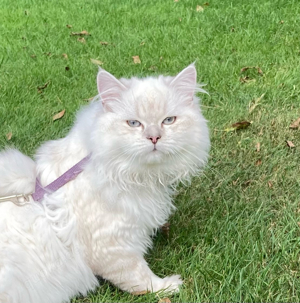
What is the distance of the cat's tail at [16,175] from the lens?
188 centimetres

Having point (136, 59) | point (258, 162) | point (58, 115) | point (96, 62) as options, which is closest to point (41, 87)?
point (58, 115)

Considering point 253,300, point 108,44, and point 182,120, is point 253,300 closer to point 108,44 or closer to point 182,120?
point 182,120

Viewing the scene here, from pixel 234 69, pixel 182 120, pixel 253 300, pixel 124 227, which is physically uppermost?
pixel 182 120

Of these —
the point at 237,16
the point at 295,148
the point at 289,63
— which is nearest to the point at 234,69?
the point at 289,63

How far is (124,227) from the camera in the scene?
6.19 ft

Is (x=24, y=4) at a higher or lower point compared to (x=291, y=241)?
lower

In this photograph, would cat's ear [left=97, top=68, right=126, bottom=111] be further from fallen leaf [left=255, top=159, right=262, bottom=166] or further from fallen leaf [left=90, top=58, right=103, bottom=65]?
fallen leaf [left=90, top=58, right=103, bottom=65]

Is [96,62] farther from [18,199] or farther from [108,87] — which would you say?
[18,199]

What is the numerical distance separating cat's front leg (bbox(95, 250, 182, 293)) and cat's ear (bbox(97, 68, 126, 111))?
747 mm

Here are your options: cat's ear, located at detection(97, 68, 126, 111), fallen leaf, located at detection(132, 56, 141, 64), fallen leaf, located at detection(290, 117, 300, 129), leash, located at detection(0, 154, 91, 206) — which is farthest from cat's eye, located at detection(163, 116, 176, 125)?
fallen leaf, located at detection(132, 56, 141, 64)

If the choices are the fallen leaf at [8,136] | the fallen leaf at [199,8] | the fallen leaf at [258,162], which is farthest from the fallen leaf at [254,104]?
the fallen leaf at [199,8]

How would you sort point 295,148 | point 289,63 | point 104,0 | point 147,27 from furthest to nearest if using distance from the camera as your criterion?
point 104,0
point 147,27
point 289,63
point 295,148

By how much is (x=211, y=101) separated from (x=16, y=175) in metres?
2.33

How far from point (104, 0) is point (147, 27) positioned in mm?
2058
